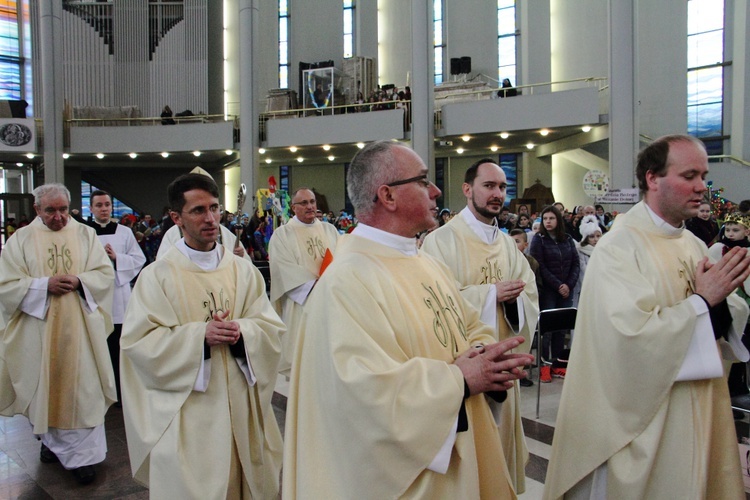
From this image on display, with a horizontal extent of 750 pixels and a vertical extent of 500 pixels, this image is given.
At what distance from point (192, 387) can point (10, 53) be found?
26.6 metres

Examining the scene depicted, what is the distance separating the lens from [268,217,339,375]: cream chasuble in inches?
240

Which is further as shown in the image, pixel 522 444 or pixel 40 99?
pixel 40 99

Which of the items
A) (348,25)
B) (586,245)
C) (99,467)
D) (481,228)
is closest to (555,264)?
(586,245)

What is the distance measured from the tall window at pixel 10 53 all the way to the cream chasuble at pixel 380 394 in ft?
88.8

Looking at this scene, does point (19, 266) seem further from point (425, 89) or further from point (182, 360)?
point (425, 89)

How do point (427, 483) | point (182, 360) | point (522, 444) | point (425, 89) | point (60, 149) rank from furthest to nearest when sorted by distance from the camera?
point (60, 149), point (425, 89), point (522, 444), point (182, 360), point (427, 483)

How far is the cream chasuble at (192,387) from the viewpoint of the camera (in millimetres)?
3021

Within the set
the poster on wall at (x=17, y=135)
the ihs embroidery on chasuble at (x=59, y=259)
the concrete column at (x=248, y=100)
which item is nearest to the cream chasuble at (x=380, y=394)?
the ihs embroidery on chasuble at (x=59, y=259)

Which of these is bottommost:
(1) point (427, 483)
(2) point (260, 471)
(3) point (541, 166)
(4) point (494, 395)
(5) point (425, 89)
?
(2) point (260, 471)

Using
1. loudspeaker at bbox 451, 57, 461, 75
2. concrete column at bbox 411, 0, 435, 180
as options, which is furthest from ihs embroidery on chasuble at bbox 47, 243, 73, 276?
loudspeaker at bbox 451, 57, 461, 75

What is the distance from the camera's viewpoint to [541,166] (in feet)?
70.8

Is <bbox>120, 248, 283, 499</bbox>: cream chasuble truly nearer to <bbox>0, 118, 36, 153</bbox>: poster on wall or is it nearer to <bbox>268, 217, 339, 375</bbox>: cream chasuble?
<bbox>268, 217, 339, 375</bbox>: cream chasuble

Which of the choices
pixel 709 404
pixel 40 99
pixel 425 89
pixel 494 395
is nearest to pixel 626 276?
pixel 709 404

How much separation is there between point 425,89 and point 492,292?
14.5 m
